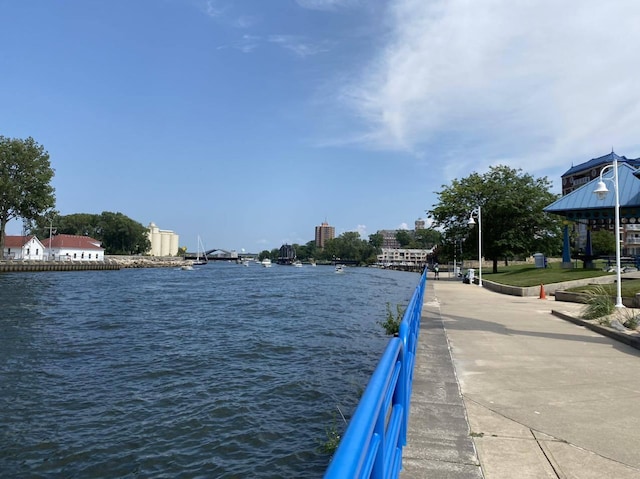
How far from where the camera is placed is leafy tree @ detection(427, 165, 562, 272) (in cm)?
4419

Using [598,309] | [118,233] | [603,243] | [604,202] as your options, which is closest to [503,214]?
[604,202]

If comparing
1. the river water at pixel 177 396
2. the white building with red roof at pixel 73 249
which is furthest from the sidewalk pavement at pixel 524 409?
the white building with red roof at pixel 73 249

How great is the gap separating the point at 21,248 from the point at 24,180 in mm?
26101

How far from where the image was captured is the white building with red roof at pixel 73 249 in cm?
9800

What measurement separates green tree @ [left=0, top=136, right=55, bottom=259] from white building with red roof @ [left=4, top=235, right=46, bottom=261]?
1798cm

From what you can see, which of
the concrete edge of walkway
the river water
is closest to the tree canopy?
the river water

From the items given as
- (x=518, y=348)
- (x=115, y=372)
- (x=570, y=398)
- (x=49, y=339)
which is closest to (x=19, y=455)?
(x=115, y=372)

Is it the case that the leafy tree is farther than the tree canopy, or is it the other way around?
the tree canopy

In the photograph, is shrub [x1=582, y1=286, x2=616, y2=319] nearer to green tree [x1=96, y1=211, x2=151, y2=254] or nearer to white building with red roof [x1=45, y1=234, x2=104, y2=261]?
white building with red roof [x1=45, y1=234, x2=104, y2=261]

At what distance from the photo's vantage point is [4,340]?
14133 millimetres

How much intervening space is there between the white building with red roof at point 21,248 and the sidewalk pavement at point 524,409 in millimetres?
102397

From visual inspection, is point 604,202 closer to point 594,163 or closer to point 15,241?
point 594,163

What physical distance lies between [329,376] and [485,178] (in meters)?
43.1

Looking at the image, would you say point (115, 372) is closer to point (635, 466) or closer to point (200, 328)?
point (200, 328)
